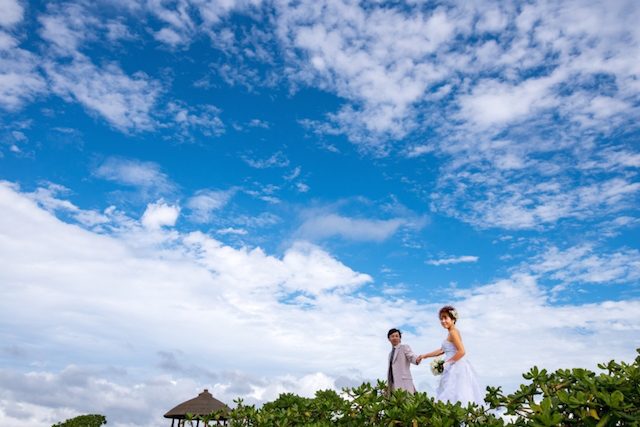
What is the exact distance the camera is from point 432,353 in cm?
1098

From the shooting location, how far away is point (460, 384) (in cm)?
964

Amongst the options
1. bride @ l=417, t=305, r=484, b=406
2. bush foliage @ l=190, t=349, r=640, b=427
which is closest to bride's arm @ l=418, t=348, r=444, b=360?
bride @ l=417, t=305, r=484, b=406

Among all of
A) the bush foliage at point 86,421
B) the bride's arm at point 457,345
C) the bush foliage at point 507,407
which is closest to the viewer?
the bush foliage at point 507,407

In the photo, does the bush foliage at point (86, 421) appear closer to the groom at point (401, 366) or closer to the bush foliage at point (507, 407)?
the groom at point (401, 366)

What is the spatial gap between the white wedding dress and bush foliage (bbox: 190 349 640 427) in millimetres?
3490

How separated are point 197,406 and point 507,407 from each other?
2046 cm

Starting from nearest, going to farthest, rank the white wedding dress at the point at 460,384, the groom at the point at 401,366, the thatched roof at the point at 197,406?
the white wedding dress at the point at 460,384 → the groom at the point at 401,366 → the thatched roof at the point at 197,406

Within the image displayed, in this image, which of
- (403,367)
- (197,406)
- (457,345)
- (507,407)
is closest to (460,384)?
(457,345)

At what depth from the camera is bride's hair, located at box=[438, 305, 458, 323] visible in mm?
10328

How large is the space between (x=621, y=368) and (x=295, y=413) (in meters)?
3.55

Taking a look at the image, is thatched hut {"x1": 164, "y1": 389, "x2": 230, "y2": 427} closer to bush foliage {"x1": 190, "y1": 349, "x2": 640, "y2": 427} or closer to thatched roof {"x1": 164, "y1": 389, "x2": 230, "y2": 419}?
thatched roof {"x1": 164, "y1": 389, "x2": 230, "y2": 419}

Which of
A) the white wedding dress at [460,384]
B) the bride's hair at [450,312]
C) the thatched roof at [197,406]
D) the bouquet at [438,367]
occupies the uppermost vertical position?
the thatched roof at [197,406]

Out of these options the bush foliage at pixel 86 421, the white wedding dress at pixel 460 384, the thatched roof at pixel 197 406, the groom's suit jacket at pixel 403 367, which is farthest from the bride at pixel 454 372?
the bush foliage at pixel 86 421

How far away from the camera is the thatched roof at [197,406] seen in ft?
74.6
